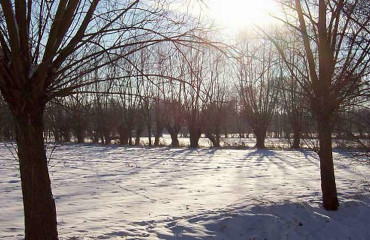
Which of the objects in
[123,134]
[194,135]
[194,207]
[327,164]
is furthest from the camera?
[123,134]

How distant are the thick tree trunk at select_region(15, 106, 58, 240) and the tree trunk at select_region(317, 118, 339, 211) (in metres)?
5.54

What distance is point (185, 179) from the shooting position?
1248 centimetres

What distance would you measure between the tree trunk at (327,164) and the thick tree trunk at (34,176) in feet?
18.2

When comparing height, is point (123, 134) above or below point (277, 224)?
above

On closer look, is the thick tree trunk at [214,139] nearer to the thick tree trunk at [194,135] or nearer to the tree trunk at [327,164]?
the thick tree trunk at [194,135]

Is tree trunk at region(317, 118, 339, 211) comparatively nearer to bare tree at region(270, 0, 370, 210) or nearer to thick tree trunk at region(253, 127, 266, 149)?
bare tree at region(270, 0, 370, 210)

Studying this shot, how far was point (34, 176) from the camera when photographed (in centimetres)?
453

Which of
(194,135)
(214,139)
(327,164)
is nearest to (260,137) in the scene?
(214,139)

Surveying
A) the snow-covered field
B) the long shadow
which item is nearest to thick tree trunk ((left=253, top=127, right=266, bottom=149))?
the snow-covered field

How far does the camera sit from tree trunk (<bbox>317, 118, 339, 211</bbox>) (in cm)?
816

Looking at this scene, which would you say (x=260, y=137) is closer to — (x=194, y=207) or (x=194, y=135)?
(x=194, y=135)

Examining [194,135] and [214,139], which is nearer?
[194,135]

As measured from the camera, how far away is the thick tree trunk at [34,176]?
4.45 meters

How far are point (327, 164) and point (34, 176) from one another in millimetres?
5877
